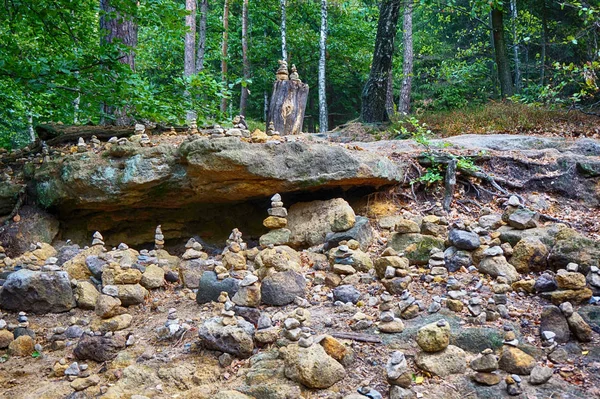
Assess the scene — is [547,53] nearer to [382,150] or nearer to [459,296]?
[382,150]

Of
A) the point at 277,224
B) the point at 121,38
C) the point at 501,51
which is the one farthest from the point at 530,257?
the point at 501,51

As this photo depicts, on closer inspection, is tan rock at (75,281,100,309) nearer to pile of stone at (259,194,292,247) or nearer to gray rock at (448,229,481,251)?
pile of stone at (259,194,292,247)

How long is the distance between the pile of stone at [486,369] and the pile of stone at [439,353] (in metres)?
0.12

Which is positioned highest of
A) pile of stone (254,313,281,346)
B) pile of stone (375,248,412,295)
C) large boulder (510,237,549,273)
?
large boulder (510,237,549,273)

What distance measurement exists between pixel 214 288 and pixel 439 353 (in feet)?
7.48

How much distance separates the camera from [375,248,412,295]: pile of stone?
14.0 feet

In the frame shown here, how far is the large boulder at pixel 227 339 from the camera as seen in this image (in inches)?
134

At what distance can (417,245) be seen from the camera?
5062mm

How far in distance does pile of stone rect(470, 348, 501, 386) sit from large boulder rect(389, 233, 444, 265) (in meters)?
2.04

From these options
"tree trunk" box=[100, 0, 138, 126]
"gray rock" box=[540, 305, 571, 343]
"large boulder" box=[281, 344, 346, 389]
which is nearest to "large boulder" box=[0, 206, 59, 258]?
"tree trunk" box=[100, 0, 138, 126]

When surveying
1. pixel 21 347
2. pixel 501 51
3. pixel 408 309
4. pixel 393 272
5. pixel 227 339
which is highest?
pixel 501 51

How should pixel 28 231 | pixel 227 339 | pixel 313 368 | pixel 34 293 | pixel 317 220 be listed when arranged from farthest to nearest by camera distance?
pixel 28 231 → pixel 317 220 → pixel 34 293 → pixel 227 339 → pixel 313 368

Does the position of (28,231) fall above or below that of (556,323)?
below

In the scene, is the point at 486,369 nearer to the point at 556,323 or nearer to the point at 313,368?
the point at 556,323
